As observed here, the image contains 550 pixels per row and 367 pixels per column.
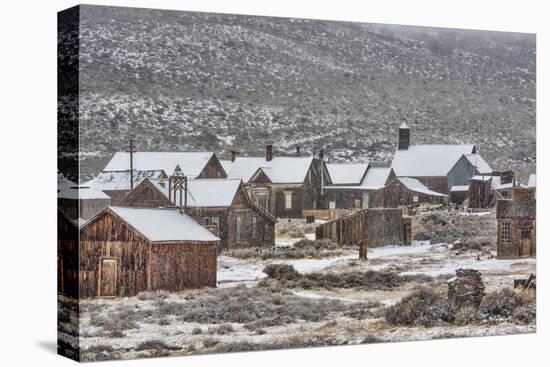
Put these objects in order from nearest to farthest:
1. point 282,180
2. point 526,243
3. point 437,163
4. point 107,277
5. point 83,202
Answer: point 83,202
point 107,277
point 282,180
point 437,163
point 526,243

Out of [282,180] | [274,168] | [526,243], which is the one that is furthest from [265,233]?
[526,243]

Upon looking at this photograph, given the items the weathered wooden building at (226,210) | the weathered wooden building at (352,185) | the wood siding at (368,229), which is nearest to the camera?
the weathered wooden building at (226,210)

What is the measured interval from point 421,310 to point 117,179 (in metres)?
6.00

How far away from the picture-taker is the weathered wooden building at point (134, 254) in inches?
722

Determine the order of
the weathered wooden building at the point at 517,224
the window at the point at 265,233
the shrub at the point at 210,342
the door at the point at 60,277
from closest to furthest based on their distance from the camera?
the door at the point at 60,277 → the shrub at the point at 210,342 → the window at the point at 265,233 → the weathered wooden building at the point at 517,224

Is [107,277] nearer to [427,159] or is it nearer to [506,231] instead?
[427,159]

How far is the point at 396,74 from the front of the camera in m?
21.4

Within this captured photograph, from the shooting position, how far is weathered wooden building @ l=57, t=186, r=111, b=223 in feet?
60.0

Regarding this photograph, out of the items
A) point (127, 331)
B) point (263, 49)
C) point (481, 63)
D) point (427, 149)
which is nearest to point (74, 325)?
point (127, 331)

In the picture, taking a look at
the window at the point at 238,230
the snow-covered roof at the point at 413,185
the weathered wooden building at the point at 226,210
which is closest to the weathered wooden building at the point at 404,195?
the snow-covered roof at the point at 413,185

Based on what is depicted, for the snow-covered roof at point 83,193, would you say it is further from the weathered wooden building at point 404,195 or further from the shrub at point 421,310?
the shrub at point 421,310

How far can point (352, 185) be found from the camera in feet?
68.0

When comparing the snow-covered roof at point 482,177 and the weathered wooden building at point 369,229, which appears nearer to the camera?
the weathered wooden building at point 369,229

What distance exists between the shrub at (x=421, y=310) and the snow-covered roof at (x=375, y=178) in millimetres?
1991
